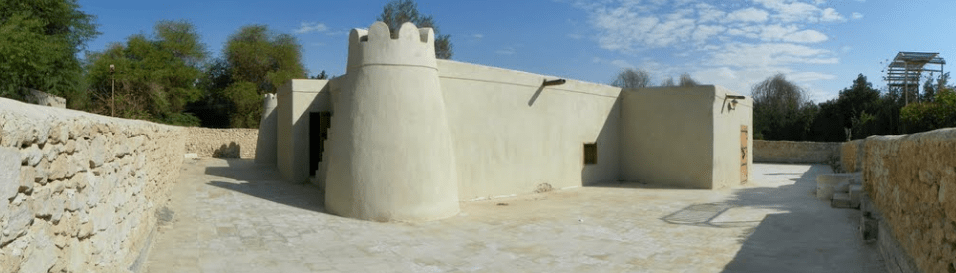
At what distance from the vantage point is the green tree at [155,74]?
3110 cm

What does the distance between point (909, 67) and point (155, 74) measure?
151ft

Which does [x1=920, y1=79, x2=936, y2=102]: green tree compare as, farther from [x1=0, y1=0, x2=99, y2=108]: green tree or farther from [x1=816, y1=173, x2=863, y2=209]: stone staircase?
[x1=0, y1=0, x2=99, y2=108]: green tree

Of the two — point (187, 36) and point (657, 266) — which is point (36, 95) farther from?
point (657, 266)

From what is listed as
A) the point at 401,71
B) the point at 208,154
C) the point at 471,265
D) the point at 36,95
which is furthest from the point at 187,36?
the point at 471,265

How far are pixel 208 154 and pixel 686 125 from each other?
19.7 m

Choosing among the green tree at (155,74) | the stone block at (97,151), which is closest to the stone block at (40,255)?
the stone block at (97,151)

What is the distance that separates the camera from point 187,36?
3647 centimetres

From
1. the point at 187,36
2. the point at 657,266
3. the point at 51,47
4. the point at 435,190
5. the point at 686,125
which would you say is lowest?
the point at 657,266

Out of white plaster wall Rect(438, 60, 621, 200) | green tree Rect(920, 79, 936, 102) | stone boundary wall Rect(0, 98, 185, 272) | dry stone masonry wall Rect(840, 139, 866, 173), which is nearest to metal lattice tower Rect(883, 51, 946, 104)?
green tree Rect(920, 79, 936, 102)

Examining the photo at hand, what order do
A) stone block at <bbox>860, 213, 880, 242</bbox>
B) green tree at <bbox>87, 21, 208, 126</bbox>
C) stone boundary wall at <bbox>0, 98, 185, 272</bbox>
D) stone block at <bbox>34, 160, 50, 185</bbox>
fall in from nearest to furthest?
1. stone boundary wall at <bbox>0, 98, 185, 272</bbox>
2. stone block at <bbox>34, 160, 50, 185</bbox>
3. stone block at <bbox>860, 213, 880, 242</bbox>
4. green tree at <bbox>87, 21, 208, 126</bbox>

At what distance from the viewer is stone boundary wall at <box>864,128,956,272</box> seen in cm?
355

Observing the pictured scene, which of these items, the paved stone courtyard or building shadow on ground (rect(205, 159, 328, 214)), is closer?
the paved stone courtyard

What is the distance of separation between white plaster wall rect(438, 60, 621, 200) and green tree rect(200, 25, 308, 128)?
984 inches

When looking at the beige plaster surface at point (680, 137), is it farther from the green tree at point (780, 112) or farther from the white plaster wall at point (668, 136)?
the green tree at point (780, 112)
